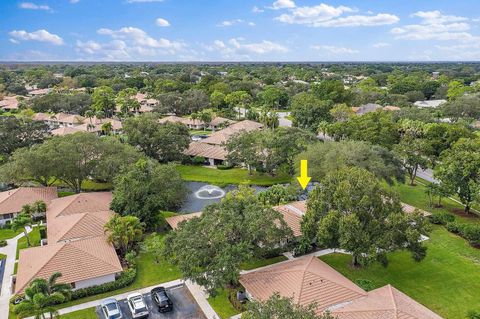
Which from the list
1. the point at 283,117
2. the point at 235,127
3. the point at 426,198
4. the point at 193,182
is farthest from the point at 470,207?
the point at 283,117

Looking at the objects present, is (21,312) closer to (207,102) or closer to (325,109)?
(325,109)

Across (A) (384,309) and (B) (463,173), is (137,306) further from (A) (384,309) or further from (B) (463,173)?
(B) (463,173)

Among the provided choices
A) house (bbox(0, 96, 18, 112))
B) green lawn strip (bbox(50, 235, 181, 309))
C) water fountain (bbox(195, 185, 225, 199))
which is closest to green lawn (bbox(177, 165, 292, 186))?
water fountain (bbox(195, 185, 225, 199))

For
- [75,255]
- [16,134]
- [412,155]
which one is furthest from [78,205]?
[412,155]

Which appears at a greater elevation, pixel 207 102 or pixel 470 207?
pixel 207 102

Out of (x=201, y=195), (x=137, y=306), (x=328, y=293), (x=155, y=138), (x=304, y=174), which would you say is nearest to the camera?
(x=328, y=293)
